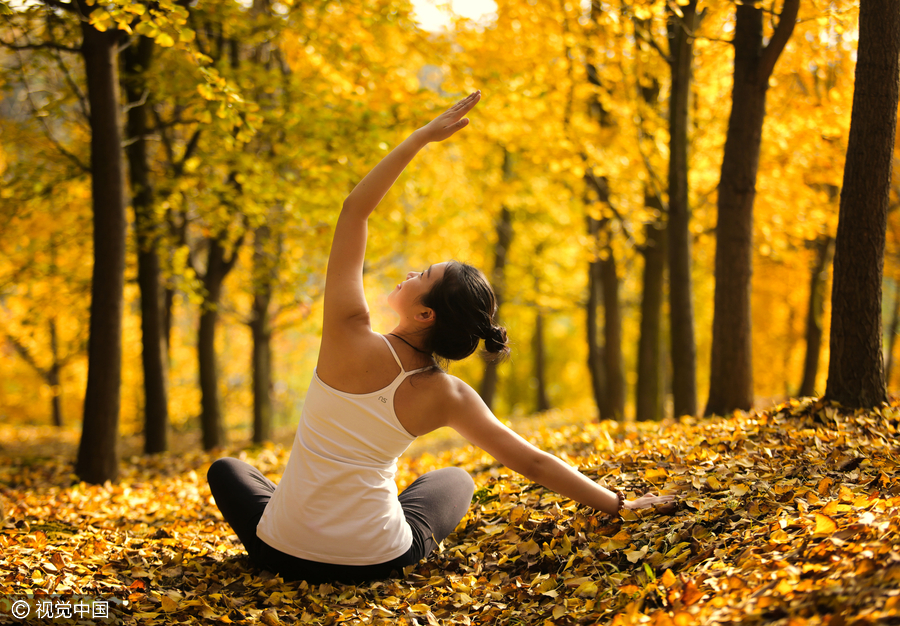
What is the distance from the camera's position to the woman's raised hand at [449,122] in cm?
263

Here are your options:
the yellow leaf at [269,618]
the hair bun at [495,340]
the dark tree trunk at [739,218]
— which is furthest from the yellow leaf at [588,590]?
the dark tree trunk at [739,218]

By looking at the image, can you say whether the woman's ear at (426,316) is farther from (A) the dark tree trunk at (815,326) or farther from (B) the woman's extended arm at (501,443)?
(A) the dark tree trunk at (815,326)

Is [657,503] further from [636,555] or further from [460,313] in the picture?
[460,313]

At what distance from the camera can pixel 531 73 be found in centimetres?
884

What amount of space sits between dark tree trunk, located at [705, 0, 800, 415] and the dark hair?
12.0 feet

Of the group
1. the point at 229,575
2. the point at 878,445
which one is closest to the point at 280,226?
the point at 229,575

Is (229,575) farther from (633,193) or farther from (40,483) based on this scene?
(633,193)

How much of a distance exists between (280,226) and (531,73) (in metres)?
4.42

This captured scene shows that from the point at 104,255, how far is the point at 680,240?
20.0 ft

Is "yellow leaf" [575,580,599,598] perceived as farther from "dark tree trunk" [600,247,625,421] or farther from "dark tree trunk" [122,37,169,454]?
"dark tree trunk" [600,247,625,421]

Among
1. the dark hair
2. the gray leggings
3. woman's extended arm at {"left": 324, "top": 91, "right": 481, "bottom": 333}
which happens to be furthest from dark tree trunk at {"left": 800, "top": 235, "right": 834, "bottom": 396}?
woman's extended arm at {"left": 324, "top": 91, "right": 481, "bottom": 333}

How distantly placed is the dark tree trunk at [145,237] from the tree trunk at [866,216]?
7.26 meters

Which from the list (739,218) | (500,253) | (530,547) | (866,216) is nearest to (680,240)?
(739,218)

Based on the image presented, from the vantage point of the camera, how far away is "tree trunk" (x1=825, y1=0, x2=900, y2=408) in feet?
12.5
